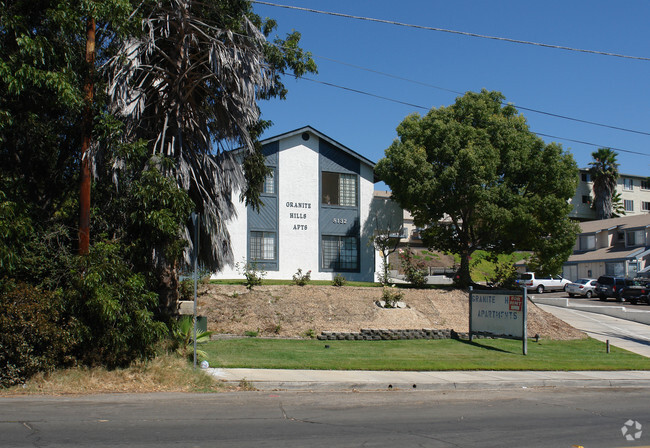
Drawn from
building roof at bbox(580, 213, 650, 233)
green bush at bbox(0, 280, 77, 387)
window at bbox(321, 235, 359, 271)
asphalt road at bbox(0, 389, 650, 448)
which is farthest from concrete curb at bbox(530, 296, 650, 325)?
green bush at bbox(0, 280, 77, 387)

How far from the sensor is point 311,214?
2908 centimetres

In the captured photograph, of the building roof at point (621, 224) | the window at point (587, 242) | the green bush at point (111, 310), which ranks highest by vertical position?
the building roof at point (621, 224)

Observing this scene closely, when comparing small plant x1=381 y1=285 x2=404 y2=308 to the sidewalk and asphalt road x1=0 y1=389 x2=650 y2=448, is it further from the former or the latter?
asphalt road x1=0 y1=389 x2=650 y2=448

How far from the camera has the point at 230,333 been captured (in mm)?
18531

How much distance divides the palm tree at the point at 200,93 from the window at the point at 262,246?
11.6 meters

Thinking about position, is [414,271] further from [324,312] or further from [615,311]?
[615,311]

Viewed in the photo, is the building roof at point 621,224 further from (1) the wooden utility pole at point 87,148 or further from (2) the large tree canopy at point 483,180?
(1) the wooden utility pole at point 87,148

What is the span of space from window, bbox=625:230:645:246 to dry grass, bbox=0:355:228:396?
50069 millimetres

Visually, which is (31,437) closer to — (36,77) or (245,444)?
(245,444)

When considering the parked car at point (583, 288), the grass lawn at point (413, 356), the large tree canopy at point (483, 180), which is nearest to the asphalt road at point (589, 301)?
the parked car at point (583, 288)

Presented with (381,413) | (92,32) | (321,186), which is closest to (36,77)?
(92,32)

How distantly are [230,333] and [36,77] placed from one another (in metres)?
10.2

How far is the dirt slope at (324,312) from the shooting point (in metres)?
19.7

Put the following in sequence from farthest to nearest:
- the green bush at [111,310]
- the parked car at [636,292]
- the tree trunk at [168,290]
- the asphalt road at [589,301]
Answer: the parked car at [636,292]
the asphalt road at [589,301]
the tree trunk at [168,290]
the green bush at [111,310]
